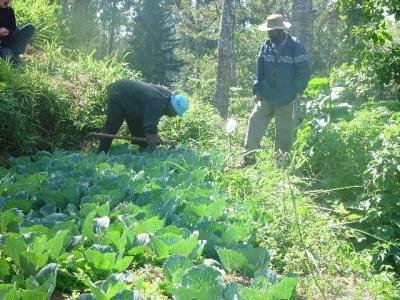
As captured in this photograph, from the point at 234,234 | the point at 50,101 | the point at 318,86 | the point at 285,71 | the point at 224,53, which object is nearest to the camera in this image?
the point at 234,234

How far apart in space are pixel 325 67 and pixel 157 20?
8.35 m

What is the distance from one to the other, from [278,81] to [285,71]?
137mm

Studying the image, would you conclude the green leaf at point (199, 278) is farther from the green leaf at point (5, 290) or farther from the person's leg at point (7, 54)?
the person's leg at point (7, 54)

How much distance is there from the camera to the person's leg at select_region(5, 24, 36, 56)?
6.84 m

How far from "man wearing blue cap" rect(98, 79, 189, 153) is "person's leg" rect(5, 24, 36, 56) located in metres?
1.81

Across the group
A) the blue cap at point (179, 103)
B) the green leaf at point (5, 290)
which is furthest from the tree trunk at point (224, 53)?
the green leaf at point (5, 290)

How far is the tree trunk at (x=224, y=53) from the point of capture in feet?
33.7

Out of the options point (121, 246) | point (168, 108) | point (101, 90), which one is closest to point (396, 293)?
point (121, 246)

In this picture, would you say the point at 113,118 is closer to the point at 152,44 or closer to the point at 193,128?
the point at 193,128

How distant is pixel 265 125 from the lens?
611 cm

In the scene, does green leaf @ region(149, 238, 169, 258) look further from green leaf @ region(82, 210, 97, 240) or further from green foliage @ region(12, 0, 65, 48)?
green foliage @ region(12, 0, 65, 48)

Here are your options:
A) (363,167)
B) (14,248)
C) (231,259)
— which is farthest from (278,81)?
(14,248)

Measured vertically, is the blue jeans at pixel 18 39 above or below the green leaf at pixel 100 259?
above

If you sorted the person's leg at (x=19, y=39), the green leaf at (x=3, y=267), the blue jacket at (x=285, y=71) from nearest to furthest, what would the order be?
the green leaf at (x=3, y=267)
the blue jacket at (x=285, y=71)
the person's leg at (x=19, y=39)
